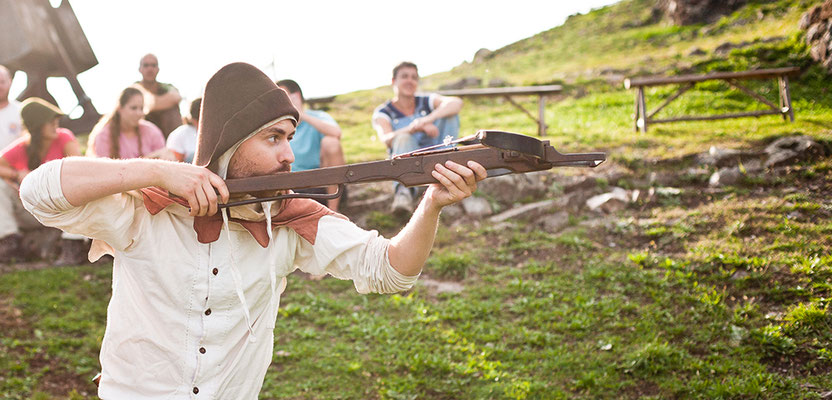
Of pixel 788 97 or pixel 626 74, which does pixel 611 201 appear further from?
pixel 626 74

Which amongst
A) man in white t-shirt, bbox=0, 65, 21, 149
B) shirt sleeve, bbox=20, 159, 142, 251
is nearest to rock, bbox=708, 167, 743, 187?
shirt sleeve, bbox=20, 159, 142, 251

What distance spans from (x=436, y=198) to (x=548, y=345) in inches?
122

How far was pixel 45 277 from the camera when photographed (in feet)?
25.8

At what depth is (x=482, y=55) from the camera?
1260 inches

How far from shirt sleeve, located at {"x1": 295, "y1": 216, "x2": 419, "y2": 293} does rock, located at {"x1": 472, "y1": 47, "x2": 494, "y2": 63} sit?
29.1 meters

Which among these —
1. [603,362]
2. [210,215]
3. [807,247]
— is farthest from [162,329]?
[807,247]

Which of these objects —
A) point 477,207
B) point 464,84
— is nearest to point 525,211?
point 477,207

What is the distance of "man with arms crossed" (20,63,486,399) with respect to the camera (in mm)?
2807

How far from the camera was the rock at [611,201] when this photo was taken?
790 cm

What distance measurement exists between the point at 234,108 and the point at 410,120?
5856 millimetres

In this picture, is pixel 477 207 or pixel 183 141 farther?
pixel 477 207

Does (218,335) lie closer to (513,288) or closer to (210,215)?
(210,215)

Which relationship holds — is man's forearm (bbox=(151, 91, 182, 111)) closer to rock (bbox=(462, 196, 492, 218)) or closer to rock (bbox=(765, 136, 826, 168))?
rock (bbox=(462, 196, 492, 218))

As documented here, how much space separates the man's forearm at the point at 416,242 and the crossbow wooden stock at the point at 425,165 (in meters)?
0.15
